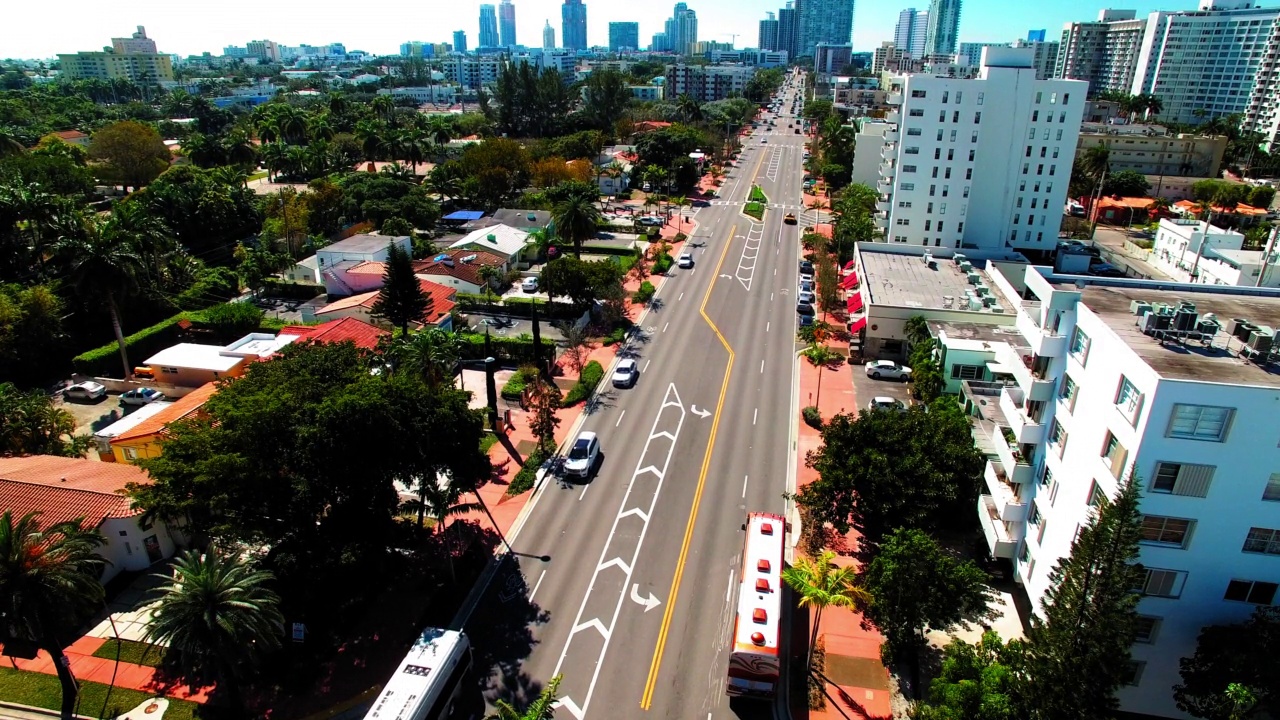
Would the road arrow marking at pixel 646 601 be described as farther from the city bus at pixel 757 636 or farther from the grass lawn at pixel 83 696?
the grass lawn at pixel 83 696

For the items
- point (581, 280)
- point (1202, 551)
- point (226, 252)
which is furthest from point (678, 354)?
point (226, 252)

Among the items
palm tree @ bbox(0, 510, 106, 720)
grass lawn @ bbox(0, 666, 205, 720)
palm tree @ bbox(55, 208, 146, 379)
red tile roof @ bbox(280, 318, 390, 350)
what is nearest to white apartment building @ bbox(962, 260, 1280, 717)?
grass lawn @ bbox(0, 666, 205, 720)

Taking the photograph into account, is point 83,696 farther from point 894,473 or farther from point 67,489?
point 894,473

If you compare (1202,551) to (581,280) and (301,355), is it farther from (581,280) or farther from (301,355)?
(581,280)

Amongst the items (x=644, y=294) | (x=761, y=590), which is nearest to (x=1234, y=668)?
(x=761, y=590)

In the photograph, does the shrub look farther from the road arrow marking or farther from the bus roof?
the road arrow marking

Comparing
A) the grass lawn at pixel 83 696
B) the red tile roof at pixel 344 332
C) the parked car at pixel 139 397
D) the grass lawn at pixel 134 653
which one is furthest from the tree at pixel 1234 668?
the parked car at pixel 139 397
